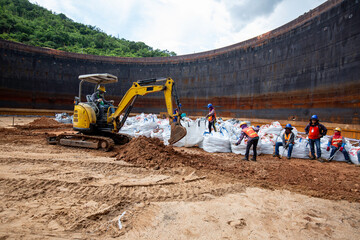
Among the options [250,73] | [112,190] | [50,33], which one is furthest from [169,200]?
[50,33]

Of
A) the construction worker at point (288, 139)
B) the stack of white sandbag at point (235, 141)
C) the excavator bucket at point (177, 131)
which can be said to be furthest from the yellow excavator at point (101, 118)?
the construction worker at point (288, 139)

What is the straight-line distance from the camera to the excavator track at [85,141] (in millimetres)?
5031

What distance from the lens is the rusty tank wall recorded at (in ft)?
25.6

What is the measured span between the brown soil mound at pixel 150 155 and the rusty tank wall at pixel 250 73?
7.13 metres

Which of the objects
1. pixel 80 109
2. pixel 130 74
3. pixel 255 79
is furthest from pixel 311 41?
pixel 130 74

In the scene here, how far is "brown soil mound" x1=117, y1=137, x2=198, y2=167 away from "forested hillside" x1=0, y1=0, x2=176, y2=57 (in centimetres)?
2265

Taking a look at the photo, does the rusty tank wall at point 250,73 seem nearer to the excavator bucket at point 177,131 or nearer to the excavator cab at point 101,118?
the excavator bucket at point 177,131

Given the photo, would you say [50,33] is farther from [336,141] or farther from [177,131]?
[336,141]

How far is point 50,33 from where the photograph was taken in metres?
21.7

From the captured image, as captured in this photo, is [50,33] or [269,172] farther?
[50,33]

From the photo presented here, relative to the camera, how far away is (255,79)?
41.4 ft

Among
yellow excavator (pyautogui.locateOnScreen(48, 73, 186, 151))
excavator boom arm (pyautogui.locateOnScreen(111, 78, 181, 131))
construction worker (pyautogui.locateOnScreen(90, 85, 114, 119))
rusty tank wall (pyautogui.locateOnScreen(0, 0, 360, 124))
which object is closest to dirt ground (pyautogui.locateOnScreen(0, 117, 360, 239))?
yellow excavator (pyautogui.locateOnScreen(48, 73, 186, 151))

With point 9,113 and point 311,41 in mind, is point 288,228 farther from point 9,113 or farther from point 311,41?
point 9,113

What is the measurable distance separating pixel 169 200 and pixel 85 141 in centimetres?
388
